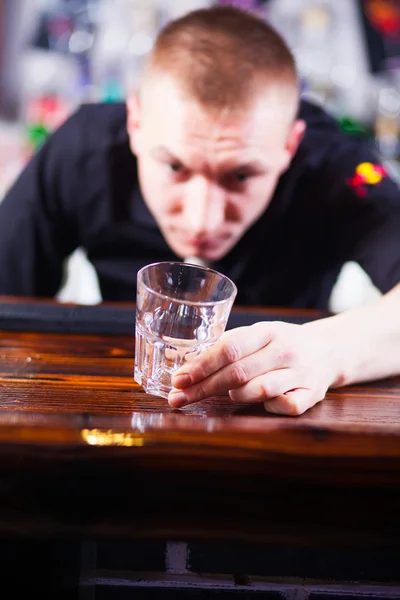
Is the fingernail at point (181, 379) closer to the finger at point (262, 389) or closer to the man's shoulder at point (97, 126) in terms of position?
the finger at point (262, 389)

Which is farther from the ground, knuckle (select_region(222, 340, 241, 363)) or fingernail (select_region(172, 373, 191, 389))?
knuckle (select_region(222, 340, 241, 363))

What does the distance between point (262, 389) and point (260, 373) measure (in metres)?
0.03

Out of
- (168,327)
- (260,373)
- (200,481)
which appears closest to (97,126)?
(168,327)

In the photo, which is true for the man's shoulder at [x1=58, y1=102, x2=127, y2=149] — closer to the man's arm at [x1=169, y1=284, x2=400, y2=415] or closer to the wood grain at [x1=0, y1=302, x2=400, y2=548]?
the man's arm at [x1=169, y1=284, x2=400, y2=415]

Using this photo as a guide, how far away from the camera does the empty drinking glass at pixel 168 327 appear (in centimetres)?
82

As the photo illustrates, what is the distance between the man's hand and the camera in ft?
2.43

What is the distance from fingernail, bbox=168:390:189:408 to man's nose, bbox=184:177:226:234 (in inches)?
29.2

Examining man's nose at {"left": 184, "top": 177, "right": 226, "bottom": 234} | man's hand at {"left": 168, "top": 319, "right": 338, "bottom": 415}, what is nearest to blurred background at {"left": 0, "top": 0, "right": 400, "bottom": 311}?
man's nose at {"left": 184, "top": 177, "right": 226, "bottom": 234}

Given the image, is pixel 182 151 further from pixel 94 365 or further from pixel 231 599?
pixel 231 599

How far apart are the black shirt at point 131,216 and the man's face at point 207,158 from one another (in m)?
0.31

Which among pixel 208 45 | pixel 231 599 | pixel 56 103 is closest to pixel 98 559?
pixel 231 599

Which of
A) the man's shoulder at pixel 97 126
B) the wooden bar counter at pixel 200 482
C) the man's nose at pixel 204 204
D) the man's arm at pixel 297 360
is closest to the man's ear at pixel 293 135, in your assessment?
the man's nose at pixel 204 204

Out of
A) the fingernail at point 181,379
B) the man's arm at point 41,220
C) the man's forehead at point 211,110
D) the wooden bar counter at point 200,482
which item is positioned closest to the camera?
the wooden bar counter at point 200,482

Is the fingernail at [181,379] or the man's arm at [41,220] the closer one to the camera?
the fingernail at [181,379]
